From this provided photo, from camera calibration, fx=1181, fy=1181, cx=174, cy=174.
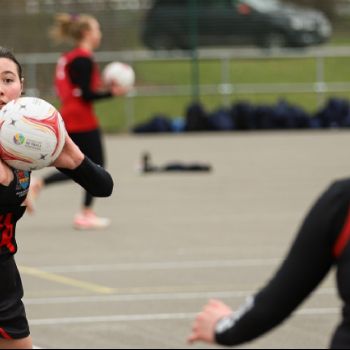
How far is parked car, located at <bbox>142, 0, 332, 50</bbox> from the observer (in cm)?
2383

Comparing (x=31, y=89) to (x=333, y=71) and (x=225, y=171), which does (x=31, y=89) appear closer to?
(x=333, y=71)

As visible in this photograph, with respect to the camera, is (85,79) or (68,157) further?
(85,79)

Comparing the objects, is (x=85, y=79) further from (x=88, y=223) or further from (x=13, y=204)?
(x=13, y=204)

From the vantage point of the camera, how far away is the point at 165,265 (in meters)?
9.38

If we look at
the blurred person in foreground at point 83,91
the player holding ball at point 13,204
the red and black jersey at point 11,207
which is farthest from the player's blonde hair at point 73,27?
the red and black jersey at point 11,207

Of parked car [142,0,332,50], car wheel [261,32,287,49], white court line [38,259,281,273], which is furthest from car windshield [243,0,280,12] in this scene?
white court line [38,259,281,273]

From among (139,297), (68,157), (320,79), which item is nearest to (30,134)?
(68,157)

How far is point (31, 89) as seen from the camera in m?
24.0

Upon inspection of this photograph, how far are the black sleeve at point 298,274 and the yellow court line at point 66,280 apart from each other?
5385mm

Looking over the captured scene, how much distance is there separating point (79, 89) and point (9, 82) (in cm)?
692

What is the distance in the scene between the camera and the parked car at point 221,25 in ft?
78.2

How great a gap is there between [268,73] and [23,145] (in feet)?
75.9

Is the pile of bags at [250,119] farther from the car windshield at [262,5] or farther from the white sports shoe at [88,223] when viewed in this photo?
the white sports shoe at [88,223]

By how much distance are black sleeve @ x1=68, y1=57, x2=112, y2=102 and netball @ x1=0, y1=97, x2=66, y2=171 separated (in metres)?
7.10
